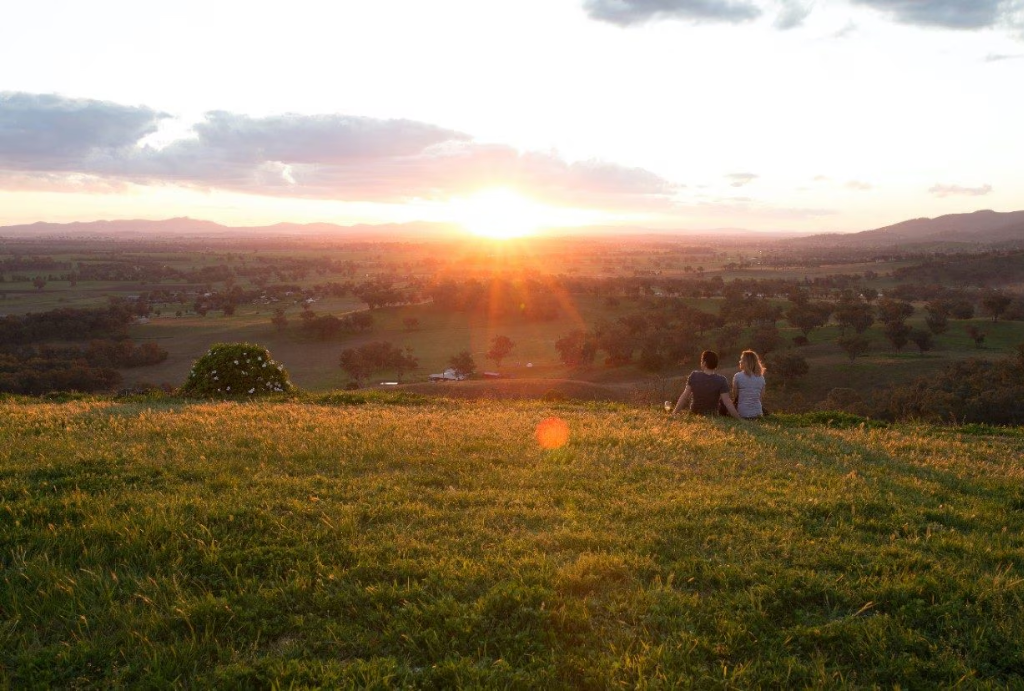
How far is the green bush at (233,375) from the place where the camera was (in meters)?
17.6

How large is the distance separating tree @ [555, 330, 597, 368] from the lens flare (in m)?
48.7

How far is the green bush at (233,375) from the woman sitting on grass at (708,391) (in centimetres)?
1076

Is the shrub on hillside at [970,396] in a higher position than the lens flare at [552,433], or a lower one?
lower

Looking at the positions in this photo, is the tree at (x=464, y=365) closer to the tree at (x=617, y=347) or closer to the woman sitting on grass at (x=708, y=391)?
the tree at (x=617, y=347)

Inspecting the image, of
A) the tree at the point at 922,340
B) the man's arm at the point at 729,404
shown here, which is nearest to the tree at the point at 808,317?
the tree at the point at 922,340

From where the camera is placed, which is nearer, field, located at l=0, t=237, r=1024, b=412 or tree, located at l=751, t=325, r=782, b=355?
field, located at l=0, t=237, r=1024, b=412

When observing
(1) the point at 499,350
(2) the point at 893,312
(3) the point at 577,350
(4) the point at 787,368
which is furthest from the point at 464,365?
(2) the point at 893,312

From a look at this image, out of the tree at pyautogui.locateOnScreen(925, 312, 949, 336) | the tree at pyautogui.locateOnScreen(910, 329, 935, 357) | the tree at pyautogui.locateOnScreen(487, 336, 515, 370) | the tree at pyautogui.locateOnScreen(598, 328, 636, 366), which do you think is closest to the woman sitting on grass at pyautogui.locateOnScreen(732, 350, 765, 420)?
the tree at pyautogui.locateOnScreen(598, 328, 636, 366)

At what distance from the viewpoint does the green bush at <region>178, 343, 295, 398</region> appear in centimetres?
1758

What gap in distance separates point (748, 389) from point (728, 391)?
45 centimetres

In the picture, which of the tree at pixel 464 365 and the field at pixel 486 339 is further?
the tree at pixel 464 365

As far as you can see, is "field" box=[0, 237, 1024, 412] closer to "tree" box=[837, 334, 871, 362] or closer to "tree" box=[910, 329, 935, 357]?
"tree" box=[837, 334, 871, 362]

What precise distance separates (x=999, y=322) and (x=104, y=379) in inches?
3199

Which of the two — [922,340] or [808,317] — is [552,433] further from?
[808,317]
